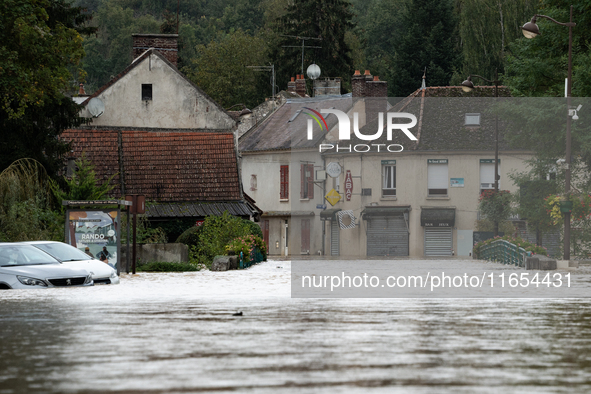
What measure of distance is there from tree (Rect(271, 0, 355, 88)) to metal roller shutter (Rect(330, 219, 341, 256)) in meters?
36.8

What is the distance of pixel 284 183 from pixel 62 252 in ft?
136

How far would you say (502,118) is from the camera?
147 ft

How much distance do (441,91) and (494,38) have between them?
11554 millimetres

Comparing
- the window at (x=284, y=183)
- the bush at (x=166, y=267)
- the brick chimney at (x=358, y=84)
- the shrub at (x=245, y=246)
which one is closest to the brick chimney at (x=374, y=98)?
the brick chimney at (x=358, y=84)

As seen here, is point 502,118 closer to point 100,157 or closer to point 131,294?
point 100,157

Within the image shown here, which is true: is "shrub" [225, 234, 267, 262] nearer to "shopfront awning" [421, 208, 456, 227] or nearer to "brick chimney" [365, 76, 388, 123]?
"shopfront awning" [421, 208, 456, 227]

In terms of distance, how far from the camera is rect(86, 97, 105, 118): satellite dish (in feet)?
171

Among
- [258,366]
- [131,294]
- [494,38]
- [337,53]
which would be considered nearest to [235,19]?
[337,53]

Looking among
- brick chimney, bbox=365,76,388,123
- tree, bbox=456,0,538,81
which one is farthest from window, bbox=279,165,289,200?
tree, bbox=456,0,538,81

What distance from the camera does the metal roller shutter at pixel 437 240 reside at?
46.6 meters

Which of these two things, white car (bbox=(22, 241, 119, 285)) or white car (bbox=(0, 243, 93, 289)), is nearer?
white car (bbox=(0, 243, 93, 289))

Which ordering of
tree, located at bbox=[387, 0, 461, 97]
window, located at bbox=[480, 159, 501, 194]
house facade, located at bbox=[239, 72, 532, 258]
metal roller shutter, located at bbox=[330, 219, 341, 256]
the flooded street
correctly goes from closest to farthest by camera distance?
1. the flooded street
2. house facade, located at bbox=[239, 72, 532, 258]
3. metal roller shutter, located at bbox=[330, 219, 341, 256]
4. window, located at bbox=[480, 159, 501, 194]
5. tree, located at bbox=[387, 0, 461, 97]

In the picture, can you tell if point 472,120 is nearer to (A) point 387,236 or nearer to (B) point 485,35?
(A) point 387,236

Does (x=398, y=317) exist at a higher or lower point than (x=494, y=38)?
lower
